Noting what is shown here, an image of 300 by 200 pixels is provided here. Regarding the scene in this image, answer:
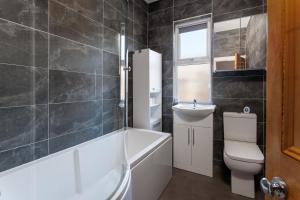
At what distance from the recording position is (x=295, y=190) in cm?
43

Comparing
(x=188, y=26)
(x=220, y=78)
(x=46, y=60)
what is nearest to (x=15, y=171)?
(x=46, y=60)

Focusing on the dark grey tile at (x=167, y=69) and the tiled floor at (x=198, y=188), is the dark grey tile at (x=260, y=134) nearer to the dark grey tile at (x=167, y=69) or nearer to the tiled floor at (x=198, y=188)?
the tiled floor at (x=198, y=188)

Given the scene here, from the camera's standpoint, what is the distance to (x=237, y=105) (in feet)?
7.30

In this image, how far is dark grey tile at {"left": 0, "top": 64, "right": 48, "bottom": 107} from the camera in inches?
45.4

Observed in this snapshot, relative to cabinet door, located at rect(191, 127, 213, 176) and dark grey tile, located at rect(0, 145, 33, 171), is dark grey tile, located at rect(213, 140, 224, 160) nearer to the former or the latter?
cabinet door, located at rect(191, 127, 213, 176)

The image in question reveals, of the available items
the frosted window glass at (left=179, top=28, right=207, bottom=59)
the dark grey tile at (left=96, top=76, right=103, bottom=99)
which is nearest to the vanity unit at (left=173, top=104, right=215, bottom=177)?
the frosted window glass at (left=179, top=28, right=207, bottom=59)

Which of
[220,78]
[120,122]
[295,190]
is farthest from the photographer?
[220,78]

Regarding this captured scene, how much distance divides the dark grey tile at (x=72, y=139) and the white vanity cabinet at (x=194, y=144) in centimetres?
114

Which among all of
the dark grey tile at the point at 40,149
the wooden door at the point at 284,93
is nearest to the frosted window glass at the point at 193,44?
the wooden door at the point at 284,93

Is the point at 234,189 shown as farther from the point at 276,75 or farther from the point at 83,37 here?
the point at 83,37

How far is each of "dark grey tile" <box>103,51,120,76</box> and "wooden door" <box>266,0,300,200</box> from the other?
5.69 feet

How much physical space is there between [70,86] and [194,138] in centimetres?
170

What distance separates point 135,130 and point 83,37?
4.42 ft

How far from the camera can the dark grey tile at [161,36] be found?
2.68 meters
